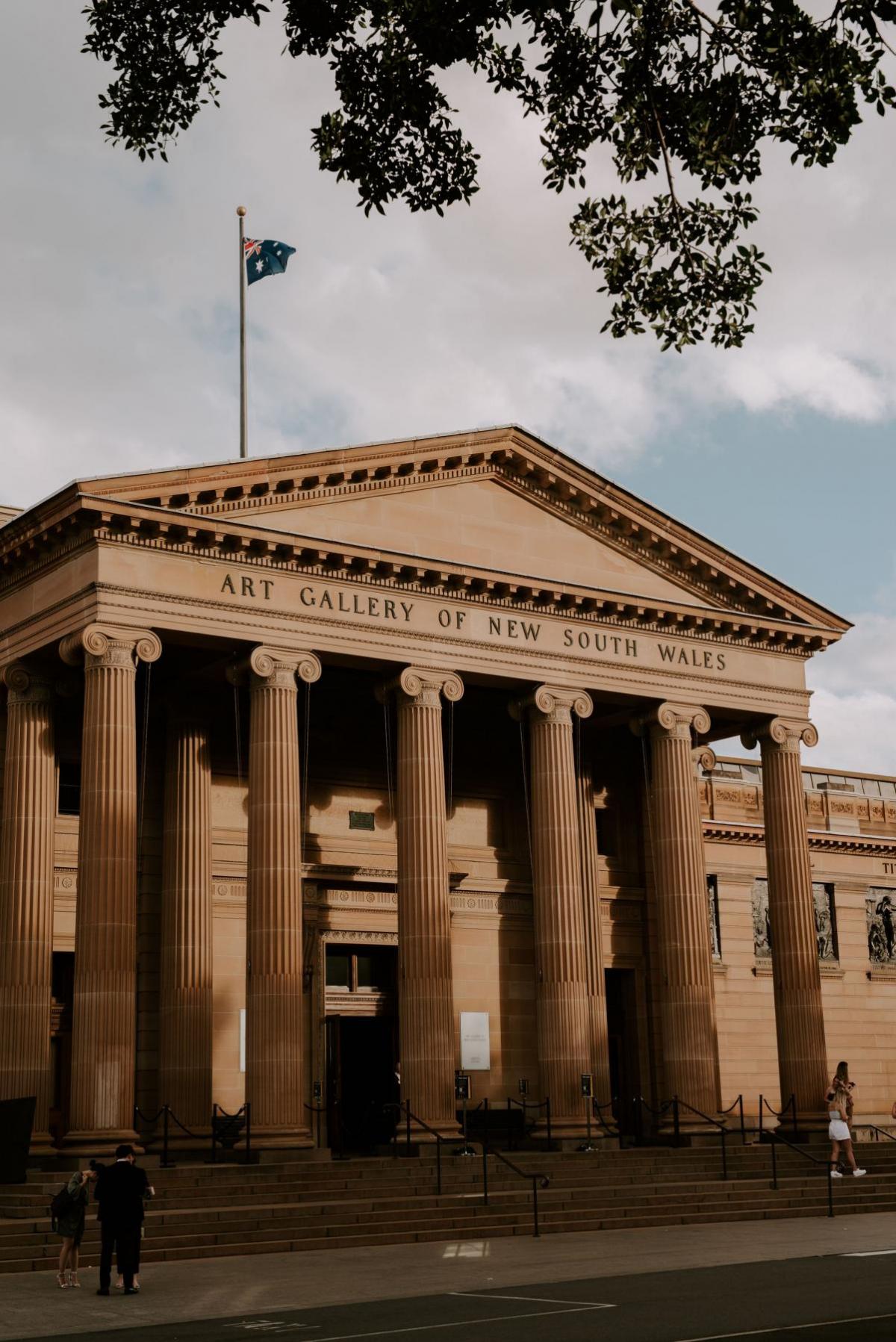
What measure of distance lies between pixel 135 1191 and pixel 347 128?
1136cm

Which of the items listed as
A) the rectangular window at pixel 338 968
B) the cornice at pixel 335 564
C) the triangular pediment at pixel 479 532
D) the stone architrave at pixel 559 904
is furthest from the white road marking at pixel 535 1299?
the rectangular window at pixel 338 968

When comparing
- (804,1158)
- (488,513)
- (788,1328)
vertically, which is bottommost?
(804,1158)

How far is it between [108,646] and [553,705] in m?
9.48

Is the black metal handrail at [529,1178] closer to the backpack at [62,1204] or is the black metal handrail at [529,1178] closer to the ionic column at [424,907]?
the ionic column at [424,907]

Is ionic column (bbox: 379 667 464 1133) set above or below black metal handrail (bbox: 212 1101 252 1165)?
above

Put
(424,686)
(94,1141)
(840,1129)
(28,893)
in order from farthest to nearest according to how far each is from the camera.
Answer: (424,686), (840,1129), (28,893), (94,1141)

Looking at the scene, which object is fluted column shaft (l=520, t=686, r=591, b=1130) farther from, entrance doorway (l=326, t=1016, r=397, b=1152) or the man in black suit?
the man in black suit

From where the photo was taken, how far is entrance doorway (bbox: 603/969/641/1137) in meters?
36.9

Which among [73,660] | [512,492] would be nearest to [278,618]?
[73,660]

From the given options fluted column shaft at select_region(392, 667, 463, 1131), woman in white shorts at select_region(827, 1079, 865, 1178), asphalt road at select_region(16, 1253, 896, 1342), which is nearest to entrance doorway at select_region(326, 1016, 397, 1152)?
fluted column shaft at select_region(392, 667, 463, 1131)

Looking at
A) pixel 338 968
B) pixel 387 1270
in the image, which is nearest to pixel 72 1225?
pixel 387 1270

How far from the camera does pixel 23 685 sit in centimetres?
2931

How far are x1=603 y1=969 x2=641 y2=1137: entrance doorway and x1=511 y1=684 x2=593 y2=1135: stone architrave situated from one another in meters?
3.98

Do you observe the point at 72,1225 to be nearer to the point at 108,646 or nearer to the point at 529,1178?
the point at 529,1178
